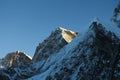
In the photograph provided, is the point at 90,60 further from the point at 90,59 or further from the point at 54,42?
the point at 54,42

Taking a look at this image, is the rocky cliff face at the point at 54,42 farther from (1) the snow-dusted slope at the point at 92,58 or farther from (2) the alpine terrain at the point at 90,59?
(1) the snow-dusted slope at the point at 92,58

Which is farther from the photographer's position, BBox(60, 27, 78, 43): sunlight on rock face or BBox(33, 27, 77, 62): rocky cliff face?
BBox(60, 27, 78, 43): sunlight on rock face

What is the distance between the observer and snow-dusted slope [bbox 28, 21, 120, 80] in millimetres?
97125

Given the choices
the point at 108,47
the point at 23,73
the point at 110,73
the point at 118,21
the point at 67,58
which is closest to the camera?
the point at 110,73

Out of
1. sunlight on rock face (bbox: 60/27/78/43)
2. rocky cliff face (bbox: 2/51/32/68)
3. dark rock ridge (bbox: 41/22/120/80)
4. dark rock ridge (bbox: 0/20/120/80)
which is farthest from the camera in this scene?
rocky cliff face (bbox: 2/51/32/68)

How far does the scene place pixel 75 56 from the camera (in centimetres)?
11075

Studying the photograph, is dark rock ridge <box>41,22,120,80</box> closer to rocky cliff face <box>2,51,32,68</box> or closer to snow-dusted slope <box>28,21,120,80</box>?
snow-dusted slope <box>28,21,120,80</box>

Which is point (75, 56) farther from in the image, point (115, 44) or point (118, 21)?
point (118, 21)

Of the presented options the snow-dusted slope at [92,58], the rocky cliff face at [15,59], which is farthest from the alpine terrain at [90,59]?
the rocky cliff face at [15,59]

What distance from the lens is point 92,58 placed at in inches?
4075

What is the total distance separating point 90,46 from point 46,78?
17.7m

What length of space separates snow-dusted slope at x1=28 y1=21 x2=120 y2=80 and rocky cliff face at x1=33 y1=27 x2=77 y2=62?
33.2 m

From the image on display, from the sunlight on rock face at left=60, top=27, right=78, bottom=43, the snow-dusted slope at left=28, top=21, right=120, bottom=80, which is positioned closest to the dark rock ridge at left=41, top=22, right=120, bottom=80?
the snow-dusted slope at left=28, top=21, right=120, bottom=80

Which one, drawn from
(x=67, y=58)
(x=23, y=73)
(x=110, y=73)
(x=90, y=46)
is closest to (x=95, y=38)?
(x=90, y=46)
